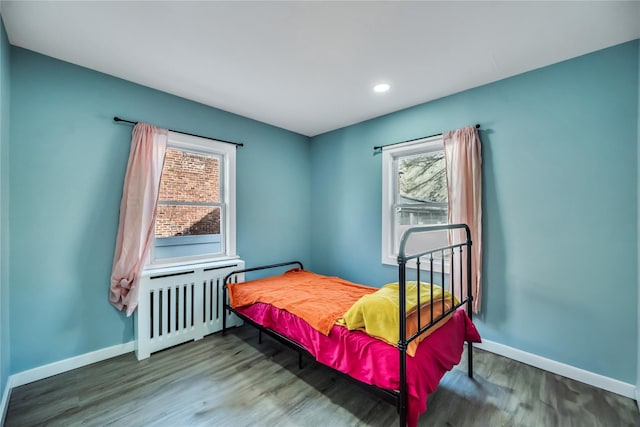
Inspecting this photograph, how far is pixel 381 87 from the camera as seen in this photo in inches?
100

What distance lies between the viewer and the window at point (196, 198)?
109 inches

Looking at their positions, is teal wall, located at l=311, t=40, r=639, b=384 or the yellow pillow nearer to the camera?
the yellow pillow

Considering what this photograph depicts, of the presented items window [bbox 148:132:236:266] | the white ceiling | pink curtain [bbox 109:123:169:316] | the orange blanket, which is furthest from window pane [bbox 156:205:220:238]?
the white ceiling

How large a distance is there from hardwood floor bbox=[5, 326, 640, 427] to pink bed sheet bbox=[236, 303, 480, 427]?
15 cm

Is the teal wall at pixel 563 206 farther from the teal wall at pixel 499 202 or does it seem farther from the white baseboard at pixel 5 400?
the white baseboard at pixel 5 400

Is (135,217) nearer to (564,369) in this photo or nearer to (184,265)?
(184,265)

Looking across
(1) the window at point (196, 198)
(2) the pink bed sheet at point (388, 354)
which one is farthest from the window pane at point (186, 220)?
(2) the pink bed sheet at point (388, 354)

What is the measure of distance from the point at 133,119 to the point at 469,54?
2933 mm

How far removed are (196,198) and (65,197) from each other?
1081 millimetres

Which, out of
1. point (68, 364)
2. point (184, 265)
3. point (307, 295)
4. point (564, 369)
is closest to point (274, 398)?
point (307, 295)

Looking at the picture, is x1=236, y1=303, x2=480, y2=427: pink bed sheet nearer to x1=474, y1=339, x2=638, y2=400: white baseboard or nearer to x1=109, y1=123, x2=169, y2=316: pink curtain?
x1=474, y1=339, x2=638, y2=400: white baseboard

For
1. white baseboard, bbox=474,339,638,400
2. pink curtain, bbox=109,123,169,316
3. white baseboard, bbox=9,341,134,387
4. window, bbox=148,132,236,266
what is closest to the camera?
white baseboard, bbox=474,339,638,400

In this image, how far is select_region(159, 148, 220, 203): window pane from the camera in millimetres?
2793

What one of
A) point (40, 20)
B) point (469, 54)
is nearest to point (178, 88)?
point (40, 20)
